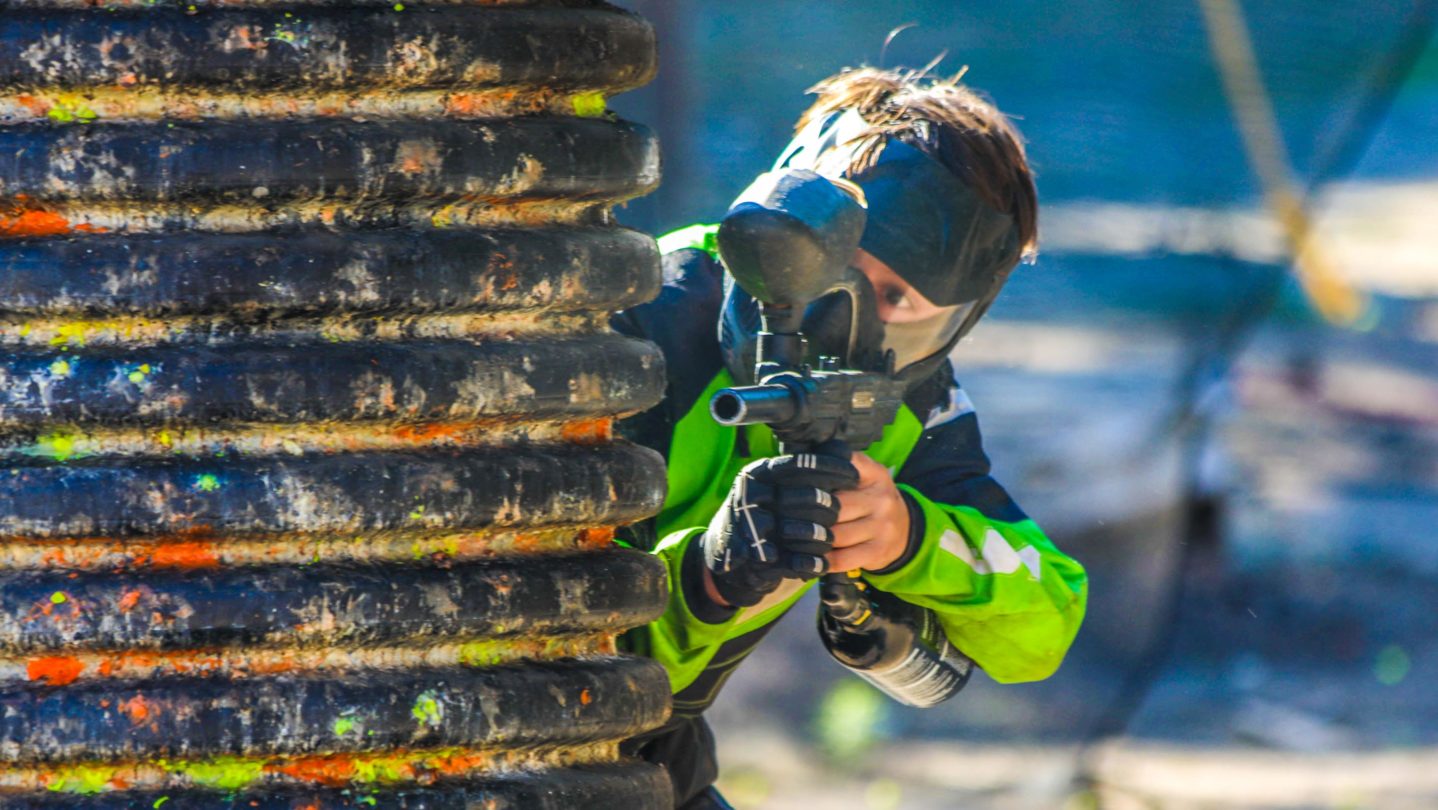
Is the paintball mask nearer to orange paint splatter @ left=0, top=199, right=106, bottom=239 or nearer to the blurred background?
orange paint splatter @ left=0, top=199, right=106, bottom=239

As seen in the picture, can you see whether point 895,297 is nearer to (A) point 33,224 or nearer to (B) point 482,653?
(B) point 482,653

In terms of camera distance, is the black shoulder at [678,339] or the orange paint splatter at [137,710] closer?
the orange paint splatter at [137,710]

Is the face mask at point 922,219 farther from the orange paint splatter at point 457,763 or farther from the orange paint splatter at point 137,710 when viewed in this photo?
the orange paint splatter at point 137,710

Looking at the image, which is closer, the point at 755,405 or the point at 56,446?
the point at 56,446

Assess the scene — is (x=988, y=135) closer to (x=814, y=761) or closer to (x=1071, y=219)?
(x=814, y=761)

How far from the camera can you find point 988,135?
8.55ft

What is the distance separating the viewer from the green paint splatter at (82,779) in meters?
1.39

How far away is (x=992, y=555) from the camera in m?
2.39

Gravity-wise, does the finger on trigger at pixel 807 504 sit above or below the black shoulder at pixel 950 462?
below

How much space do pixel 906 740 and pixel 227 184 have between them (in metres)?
4.66

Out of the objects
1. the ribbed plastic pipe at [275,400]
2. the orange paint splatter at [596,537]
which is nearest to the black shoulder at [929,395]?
the orange paint splatter at [596,537]

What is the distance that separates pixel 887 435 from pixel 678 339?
12.6 inches

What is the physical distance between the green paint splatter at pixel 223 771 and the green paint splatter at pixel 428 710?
0.12m

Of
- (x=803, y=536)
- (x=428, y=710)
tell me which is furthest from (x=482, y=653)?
(x=803, y=536)
